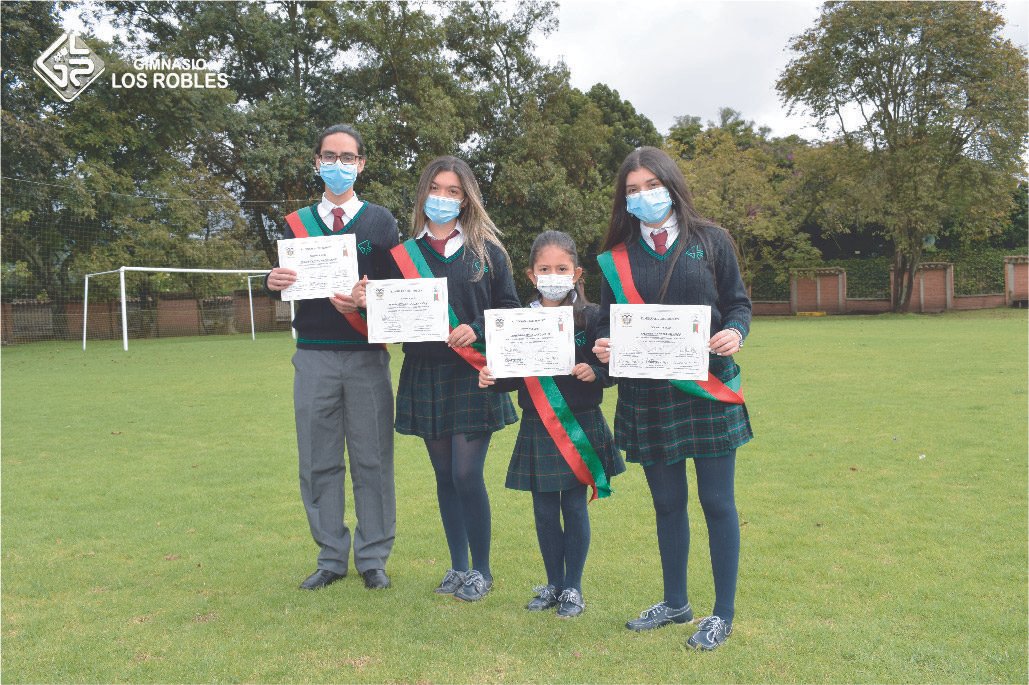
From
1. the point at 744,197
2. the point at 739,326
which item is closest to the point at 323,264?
the point at 739,326

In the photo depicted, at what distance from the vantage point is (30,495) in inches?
244

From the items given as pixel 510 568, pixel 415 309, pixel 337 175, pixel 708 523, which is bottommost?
pixel 510 568

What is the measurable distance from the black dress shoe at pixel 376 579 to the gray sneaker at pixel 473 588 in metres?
0.38

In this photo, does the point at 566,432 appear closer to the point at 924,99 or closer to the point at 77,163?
the point at 77,163

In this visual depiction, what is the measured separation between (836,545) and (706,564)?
2.70 ft

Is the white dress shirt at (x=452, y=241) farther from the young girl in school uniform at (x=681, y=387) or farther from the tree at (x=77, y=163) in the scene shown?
the tree at (x=77, y=163)

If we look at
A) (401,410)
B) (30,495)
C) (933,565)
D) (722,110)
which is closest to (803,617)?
(933,565)

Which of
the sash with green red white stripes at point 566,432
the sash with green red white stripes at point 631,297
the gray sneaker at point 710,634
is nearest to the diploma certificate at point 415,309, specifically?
the sash with green red white stripes at point 566,432

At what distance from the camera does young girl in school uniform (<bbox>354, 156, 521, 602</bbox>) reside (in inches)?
152

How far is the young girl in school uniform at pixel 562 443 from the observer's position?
3.66 m

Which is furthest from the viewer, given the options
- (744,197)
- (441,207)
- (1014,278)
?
(1014,278)

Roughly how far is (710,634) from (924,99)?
3061 cm

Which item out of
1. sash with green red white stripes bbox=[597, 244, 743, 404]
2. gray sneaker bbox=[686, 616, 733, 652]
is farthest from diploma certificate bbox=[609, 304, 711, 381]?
gray sneaker bbox=[686, 616, 733, 652]

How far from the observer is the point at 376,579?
412 cm
